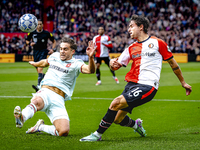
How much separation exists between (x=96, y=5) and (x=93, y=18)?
9.03 ft

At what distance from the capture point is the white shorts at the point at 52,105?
486 cm

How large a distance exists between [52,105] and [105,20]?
103 ft

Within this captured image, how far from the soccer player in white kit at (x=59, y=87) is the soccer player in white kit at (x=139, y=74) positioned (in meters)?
0.50

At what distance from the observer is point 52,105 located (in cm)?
493

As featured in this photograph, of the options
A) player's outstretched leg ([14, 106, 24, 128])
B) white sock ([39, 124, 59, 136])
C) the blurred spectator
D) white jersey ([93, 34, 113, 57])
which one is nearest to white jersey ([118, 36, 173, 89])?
white sock ([39, 124, 59, 136])

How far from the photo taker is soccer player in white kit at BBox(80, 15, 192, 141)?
4.46m

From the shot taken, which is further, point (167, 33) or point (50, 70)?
point (167, 33)

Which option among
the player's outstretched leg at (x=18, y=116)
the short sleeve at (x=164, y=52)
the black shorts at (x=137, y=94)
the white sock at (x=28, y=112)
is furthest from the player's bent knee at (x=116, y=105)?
the player's outstretched leg at (x=18, y=116)

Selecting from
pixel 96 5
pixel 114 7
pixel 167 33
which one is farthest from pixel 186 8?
pixel 96 5

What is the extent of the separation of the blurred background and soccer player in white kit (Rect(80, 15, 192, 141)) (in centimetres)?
2603

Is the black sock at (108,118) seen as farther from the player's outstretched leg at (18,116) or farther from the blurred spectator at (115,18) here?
the blurred spectator at (115,18)

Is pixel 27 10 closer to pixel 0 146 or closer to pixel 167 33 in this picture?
pixel 167 33

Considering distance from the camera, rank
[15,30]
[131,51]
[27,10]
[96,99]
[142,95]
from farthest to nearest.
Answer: [27,10] → [15,30] → [96,99] → [131,51] → [142,95]

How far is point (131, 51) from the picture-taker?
4.79 metres
